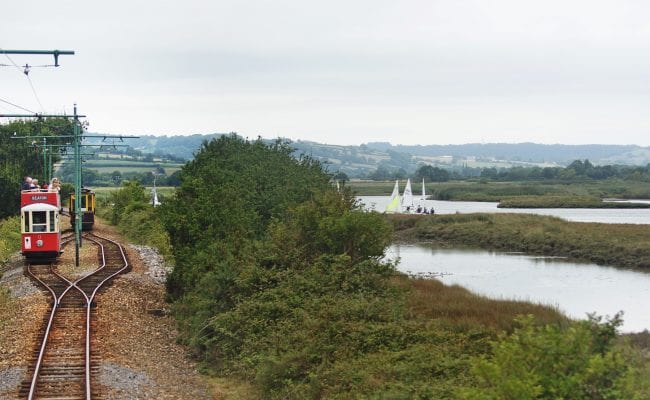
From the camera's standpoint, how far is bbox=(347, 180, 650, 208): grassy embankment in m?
116

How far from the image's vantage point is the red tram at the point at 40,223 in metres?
38.1

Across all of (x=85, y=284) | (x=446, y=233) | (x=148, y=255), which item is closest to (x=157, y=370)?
(x=85, y=284)

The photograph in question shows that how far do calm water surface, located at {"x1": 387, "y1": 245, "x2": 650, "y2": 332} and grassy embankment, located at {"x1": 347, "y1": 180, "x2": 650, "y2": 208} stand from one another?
174 ft

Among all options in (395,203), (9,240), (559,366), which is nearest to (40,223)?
(9,240)

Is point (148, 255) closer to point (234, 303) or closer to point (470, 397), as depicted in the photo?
point (234, 303)

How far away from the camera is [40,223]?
38750 mm

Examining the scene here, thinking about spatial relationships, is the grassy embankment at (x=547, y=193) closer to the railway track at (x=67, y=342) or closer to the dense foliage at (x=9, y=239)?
the dense foliage at (x=9, y=239)

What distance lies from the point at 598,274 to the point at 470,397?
43050 mm

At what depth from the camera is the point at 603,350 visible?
10.2 meters

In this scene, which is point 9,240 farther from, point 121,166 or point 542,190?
point 121,166

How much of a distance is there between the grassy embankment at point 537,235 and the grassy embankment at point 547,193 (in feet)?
99.4


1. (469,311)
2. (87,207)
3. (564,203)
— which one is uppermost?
(469,311)

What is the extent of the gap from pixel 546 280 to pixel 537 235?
2359 centimetres

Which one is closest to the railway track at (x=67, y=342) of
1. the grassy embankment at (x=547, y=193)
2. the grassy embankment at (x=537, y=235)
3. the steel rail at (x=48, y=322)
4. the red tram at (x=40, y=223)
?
the steel rail at (x=48, y=322)
